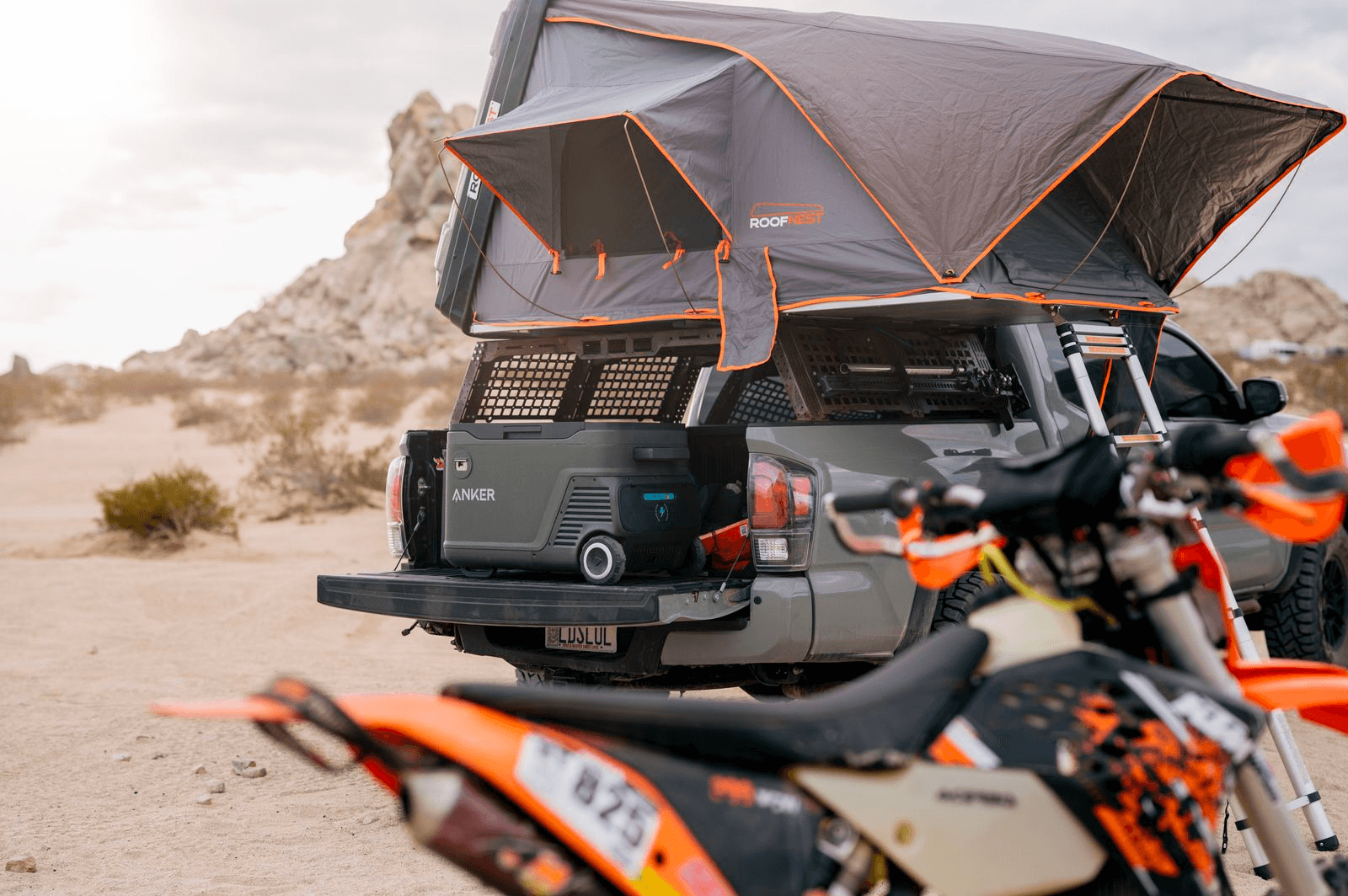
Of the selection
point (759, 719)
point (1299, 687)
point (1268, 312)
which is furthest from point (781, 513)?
point (1268, 312)

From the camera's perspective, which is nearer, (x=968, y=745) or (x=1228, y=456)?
(x=968, y=745)

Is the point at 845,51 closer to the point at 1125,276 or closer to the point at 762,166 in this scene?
the point at 762,166

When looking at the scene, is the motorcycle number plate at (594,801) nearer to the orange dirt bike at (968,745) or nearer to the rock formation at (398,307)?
the orange dirt bike at (968,745)

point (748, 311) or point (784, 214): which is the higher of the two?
point (784, 214)

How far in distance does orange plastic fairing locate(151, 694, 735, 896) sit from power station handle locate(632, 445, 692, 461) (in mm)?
2802

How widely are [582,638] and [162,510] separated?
349 inches

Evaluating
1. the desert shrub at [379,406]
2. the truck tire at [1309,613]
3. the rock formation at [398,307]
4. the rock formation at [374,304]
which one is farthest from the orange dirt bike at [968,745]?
the rock formation at [398,307]

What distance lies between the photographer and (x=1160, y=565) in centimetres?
207

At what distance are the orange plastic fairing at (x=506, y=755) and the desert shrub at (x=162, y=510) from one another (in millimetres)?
11074

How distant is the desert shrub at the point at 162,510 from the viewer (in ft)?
39.8

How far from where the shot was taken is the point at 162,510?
1220 cm

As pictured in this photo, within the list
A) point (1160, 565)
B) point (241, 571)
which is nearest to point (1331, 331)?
point (241, 571)

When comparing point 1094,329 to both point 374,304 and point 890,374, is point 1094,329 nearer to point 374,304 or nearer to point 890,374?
point 890,374

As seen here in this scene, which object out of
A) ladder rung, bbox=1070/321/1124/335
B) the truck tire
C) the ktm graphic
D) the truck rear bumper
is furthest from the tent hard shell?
the truck tire
